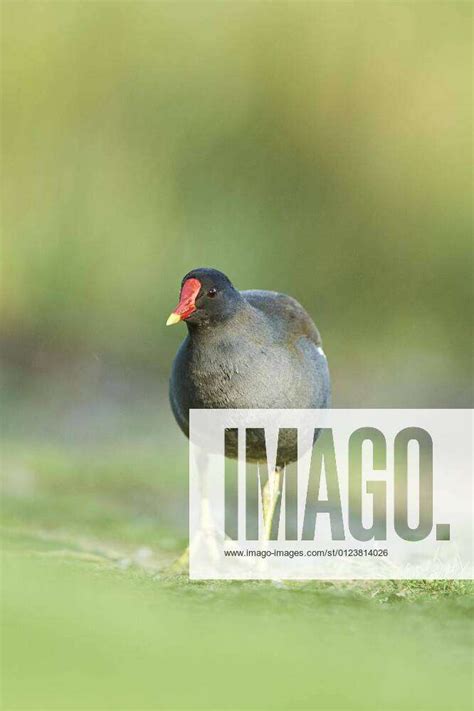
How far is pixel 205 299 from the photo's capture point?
4340mm

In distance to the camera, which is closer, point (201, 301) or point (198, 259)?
point (201, 301)

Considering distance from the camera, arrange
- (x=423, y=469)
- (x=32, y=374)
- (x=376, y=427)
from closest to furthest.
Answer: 1. (x=423, y=469)
2. (x=376, y=427)
3. (x=32, y=374)

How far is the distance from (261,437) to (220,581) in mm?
751

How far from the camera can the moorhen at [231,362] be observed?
172 inches

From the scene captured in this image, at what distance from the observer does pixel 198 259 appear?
927 centimetres

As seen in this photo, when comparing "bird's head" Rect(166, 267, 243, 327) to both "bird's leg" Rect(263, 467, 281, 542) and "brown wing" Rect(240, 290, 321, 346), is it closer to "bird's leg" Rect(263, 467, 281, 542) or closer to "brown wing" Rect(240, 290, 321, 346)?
"brown wing" Rect(240, 290, 321, 346)

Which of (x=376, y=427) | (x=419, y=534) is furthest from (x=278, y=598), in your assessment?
(x=376, y=427)

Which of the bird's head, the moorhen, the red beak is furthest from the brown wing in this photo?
the red beak

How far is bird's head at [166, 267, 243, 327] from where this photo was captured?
4316 mm

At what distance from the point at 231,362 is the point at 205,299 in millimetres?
270

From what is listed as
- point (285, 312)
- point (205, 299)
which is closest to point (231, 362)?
point (205, 299)

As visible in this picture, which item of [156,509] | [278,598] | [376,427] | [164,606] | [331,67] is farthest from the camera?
[331,67]

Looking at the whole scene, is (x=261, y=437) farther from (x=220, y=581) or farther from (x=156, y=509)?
(x=156, y=509)

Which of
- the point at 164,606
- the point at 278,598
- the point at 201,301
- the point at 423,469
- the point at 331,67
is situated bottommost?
the point at 423,469
